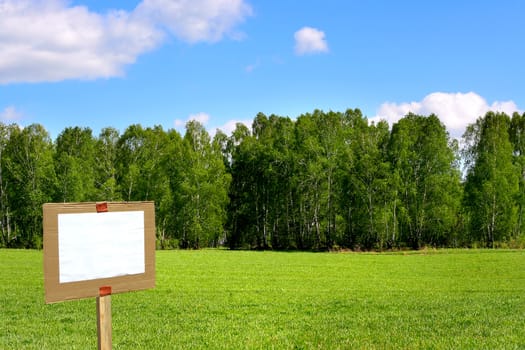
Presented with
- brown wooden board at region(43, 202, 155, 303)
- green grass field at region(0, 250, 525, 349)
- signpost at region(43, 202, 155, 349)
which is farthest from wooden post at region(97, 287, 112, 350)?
green grass field at region(0, 250, 525, 349)

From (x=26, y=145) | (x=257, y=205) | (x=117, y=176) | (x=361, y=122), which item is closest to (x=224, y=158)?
(x=257, y=205)

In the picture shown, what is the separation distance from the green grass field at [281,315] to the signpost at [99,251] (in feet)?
11.8

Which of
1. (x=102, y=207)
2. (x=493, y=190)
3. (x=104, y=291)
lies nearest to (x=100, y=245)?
(x=102, y=207)

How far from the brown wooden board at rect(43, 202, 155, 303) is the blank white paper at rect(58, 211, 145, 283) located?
1.6 inches

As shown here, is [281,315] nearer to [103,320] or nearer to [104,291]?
[103,320]

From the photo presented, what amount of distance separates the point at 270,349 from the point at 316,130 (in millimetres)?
59380

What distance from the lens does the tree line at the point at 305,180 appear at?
207ft

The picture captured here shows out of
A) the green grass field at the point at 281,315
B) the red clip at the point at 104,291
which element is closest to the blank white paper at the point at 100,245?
the red clip at the point at 104,291

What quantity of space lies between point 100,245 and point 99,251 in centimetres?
8

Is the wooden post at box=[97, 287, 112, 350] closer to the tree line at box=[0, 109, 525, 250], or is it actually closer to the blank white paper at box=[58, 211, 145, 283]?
the blank white paper at box=[58, 211, 145, 283]

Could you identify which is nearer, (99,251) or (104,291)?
(99,251)

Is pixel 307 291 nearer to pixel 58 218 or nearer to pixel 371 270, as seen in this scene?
pixel 371 270

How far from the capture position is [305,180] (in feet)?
216

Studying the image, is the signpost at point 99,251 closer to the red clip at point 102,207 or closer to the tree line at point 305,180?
the red clip at point 102,207
